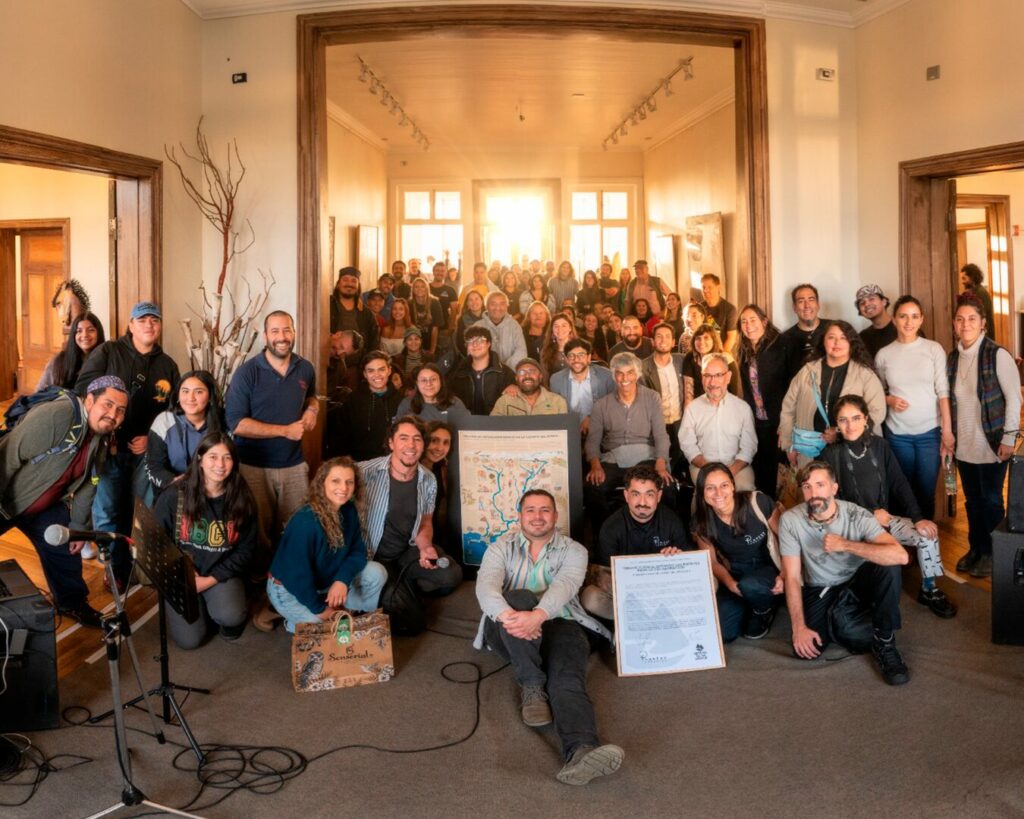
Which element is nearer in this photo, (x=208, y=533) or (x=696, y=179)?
(x=208, y=533)

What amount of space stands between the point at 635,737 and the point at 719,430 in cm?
219

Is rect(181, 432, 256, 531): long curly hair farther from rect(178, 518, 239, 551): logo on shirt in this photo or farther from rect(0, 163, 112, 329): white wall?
rect(0, 163, 112, 329): white wall

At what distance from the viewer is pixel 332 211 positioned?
11.0 meters

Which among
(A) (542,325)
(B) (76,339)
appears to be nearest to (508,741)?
(B) (76,339)

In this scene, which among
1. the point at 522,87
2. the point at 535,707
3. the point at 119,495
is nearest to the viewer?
the point at 535,707

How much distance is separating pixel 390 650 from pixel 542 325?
144 inches

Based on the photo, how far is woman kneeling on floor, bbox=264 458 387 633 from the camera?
13.3ft

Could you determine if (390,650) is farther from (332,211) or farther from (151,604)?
(332,211)

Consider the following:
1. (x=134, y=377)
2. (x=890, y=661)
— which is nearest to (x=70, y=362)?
(x=134, y=377)

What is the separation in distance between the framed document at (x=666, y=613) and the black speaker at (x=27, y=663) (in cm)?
214

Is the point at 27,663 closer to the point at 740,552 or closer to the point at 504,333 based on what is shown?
the point at 740,552

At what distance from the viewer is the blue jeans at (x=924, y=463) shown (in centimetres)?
493

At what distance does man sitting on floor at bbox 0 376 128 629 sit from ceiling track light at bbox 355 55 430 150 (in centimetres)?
562

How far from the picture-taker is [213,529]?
412 centimetres
